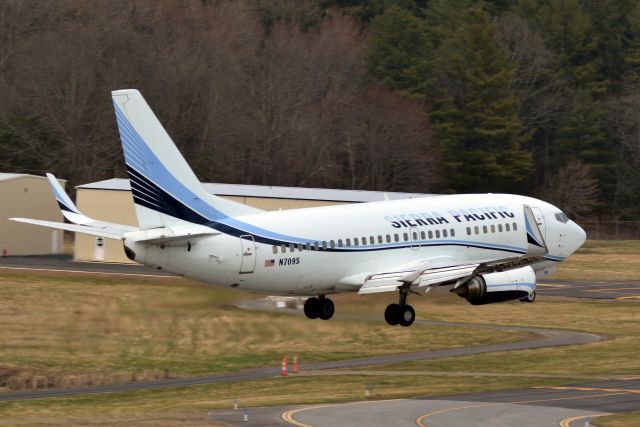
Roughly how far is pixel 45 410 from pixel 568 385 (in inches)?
1063

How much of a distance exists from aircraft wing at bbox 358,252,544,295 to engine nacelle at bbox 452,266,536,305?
590 millimetres

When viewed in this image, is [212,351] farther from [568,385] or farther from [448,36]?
[448,36]

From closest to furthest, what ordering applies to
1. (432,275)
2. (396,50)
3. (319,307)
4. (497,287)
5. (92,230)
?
(92,230) < (432,275) < (497,287) < (319,307) < (396,50)

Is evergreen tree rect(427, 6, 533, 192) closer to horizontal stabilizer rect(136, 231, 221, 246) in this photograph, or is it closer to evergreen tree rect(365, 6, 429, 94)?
evergreen tree rect(365, 6, 429, 94)

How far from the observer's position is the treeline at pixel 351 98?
143 m

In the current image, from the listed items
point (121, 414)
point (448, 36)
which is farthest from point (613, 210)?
point (121, 414)

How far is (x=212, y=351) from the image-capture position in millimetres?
84250

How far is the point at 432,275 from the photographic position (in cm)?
6084

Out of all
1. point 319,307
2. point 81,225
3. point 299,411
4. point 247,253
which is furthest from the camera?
point 299,411

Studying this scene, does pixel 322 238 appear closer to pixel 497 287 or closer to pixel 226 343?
pixel 497 287

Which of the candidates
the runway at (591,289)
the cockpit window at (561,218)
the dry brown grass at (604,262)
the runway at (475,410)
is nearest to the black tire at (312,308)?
the runway at (475,410)

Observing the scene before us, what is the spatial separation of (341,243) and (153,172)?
926 cm

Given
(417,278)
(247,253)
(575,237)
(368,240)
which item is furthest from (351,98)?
(247,253)

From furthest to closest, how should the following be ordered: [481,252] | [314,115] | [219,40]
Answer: [219,40], [314,115], [481,252]
